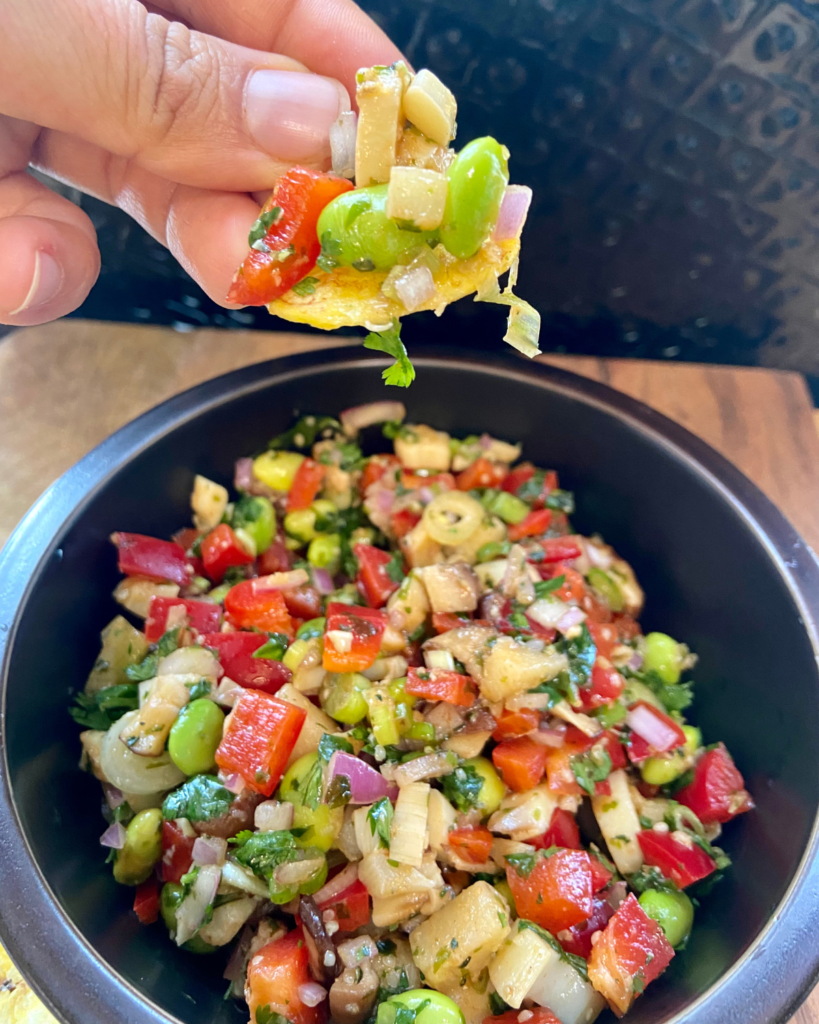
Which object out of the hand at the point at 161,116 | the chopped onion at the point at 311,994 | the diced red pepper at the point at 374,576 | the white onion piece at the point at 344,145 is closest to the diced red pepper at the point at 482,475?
the diced red pepper at the point at 374,576

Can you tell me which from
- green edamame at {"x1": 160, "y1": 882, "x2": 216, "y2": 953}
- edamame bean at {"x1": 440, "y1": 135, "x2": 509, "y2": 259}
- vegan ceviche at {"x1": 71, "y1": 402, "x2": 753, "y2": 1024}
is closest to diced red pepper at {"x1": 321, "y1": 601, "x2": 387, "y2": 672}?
vegan ceviche at {"x1": 71, "y1": 402, "x2": 753, "y2": 1024}

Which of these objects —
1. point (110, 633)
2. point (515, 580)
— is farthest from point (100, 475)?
point (515, 580)

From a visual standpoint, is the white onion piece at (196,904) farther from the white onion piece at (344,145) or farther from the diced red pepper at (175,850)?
the white onion piece at (344,145)

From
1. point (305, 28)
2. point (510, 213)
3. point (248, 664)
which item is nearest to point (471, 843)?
point (248, 664)

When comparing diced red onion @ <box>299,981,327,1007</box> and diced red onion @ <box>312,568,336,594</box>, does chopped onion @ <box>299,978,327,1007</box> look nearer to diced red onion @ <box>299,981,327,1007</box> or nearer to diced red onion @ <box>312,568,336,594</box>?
diced red onion @ <box>299,981,327,1007</box>

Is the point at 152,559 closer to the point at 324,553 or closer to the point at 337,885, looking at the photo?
the point at 324,553
